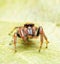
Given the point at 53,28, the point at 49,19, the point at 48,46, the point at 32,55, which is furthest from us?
the point at 49,19

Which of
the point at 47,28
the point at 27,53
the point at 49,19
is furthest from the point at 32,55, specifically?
the point at 49,19

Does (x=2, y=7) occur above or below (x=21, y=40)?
above

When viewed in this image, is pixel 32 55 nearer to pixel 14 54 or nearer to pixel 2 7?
pixel 14 54

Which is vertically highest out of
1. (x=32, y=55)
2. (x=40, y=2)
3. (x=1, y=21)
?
(x=40, y=2)

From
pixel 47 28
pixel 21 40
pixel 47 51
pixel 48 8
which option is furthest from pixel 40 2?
pixel 47 51

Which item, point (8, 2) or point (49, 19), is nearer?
point (49, 19)

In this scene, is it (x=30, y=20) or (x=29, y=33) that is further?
(x=30, y=20)

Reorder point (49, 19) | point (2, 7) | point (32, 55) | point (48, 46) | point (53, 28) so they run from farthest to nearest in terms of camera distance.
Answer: point (2, 7) < point (49, 19) < point (53, 28) < point (48, 46) < point (32, 55)

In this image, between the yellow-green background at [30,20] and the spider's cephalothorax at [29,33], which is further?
the spider's cephalothorax at [29,33]

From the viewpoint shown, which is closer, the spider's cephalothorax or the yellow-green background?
the yellow-green background
